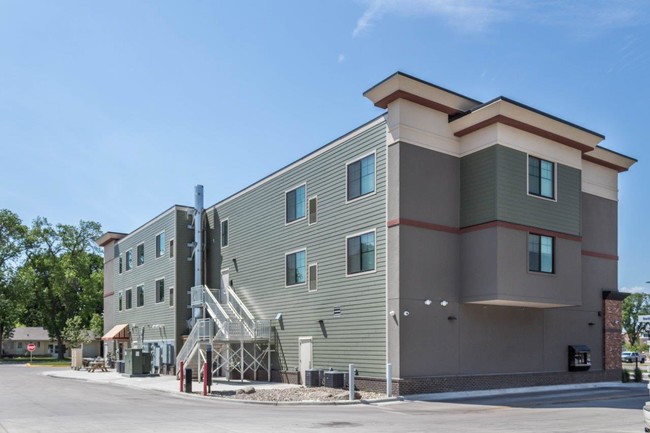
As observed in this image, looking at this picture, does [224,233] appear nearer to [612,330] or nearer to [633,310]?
[612,330]

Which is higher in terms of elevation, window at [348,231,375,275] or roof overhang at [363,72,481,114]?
→ roof overhang at [363,72,481,114]

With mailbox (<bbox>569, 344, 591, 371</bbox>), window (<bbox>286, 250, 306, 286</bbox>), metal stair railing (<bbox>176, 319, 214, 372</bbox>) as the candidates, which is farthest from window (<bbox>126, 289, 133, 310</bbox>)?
mailbox (<bbox>569, 344, 591, 371</bbox>)

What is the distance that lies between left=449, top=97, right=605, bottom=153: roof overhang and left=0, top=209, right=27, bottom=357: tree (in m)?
65.3

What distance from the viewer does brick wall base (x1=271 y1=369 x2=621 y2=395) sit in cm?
2269

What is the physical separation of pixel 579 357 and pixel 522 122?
35.8 ft

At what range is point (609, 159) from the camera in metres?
31.0

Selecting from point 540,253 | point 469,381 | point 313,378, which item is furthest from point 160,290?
point 540,253

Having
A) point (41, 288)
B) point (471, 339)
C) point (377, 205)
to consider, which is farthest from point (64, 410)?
point (41, 288)

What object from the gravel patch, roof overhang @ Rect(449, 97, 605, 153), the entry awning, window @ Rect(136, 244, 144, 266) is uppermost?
roof overhang @ Rect(449, 97, 605, 153)

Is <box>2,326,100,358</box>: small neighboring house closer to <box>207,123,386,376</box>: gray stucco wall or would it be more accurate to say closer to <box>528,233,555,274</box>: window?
<box>207,123,386,376</box>: gray stucco wall

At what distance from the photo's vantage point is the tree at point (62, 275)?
7950 centimetres

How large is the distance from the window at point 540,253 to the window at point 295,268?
9.86 meters

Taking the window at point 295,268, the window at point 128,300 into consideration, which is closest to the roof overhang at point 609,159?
the window at point 295,268

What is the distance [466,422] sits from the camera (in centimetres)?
1606
